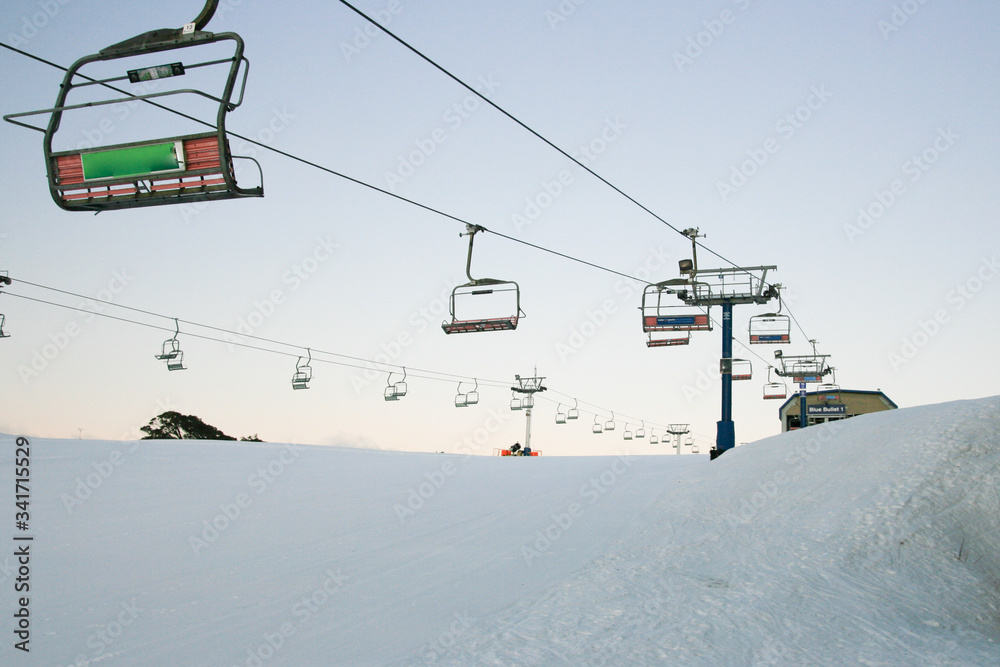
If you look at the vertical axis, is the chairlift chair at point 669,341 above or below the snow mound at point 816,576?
above

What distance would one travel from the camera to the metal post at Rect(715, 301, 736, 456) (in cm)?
2747

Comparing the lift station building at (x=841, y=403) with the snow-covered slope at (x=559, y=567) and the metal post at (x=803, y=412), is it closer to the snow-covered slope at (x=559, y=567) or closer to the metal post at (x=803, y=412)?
the metal post at (x=803, y=412)

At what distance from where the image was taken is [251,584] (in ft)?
30.6

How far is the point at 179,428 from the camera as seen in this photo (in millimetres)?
73500

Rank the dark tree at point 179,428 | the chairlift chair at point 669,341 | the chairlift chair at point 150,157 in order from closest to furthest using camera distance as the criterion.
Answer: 1. the chairlift chair at point 150,157
2. the chairlift chair at point 669,341
3. the dark tree at point 179,428

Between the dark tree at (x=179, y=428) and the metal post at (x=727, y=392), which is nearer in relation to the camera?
the metal post at (x=727, y=392)

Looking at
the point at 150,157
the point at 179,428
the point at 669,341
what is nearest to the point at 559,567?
the point at 150,157

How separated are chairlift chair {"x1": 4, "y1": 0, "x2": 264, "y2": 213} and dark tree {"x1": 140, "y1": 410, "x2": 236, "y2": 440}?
2792 inches

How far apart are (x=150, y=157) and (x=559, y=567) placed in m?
7.39

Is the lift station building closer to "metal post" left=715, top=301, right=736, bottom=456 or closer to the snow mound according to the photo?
"metal post" left=715, top=301, right=736, bottom=456

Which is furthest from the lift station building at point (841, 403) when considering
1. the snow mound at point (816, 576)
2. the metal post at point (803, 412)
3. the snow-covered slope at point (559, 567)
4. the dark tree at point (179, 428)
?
the dark tree at point (179, 428)

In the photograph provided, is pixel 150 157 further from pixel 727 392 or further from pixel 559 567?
pixel 727 392

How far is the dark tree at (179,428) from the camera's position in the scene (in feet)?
235

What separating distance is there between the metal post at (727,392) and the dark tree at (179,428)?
195ft
